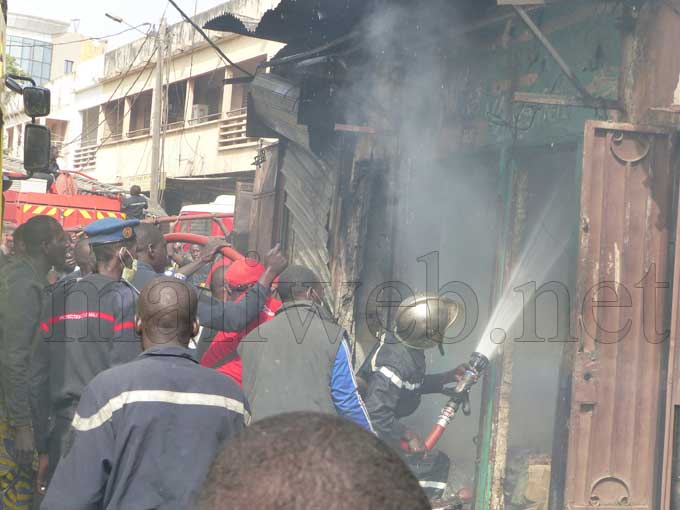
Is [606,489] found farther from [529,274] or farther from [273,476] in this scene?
[273,476]

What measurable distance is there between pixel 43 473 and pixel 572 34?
4414mm

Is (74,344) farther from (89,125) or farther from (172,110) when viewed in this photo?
(89,125)

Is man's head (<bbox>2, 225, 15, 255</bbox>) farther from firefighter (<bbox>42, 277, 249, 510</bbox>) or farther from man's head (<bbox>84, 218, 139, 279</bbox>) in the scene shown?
firefighter (<bbox>42, 277, 249, 510</bbox>)

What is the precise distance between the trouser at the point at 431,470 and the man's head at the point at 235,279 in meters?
1.61

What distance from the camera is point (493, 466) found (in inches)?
259

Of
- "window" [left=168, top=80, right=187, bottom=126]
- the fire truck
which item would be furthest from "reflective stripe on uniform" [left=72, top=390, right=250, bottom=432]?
"window" [left=168, top=80, right=187, bottom=126]

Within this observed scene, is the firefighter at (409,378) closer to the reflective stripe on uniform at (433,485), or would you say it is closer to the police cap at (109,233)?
the reflective stripe on uniform at (433,485)

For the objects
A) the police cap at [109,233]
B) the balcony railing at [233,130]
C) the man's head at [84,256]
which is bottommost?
the man's head at [84,256]

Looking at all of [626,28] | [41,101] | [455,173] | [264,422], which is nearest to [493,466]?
[455,173]

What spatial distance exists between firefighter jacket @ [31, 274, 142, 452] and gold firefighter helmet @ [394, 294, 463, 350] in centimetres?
223

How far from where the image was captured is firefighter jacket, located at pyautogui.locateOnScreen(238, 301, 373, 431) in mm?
4473

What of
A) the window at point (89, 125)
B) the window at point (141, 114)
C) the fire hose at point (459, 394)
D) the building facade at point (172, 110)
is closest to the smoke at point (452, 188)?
the fire hose at point (459, 394)

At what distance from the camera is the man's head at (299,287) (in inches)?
183

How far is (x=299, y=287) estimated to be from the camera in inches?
183
